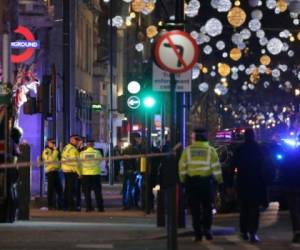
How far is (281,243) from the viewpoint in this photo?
49.6ft

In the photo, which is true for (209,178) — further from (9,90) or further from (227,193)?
(227,193)

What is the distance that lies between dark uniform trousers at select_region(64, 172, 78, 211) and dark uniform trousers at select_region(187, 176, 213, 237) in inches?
331

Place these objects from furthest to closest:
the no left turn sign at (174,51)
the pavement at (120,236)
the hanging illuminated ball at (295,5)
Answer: the hanging illuminated ball at (295,5), the pavement at (120,236), the no left turn sign at (174,51)

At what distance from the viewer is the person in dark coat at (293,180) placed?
1527cm

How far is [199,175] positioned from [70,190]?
8.73 metres

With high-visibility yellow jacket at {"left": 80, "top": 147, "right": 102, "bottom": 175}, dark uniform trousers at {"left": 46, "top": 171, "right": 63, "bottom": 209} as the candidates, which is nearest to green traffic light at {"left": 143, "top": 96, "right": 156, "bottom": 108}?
high-visibility yellow jacket at {"left": 80, "top": 147, "right": 102, "bottom": 175}

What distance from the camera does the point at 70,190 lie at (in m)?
23.1

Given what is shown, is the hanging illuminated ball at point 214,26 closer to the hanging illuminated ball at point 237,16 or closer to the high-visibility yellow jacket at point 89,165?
the hanging illuminated ball at point 237,16

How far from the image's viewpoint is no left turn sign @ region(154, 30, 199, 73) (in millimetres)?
12086

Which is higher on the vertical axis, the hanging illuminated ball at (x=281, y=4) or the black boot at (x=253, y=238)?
the hanging illuminated ball at (x=281, y=4)

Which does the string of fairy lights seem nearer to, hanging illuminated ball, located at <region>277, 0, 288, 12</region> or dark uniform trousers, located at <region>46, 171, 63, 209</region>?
hanging illuminated ball, located at <region>277, 0, 288, 12</region>

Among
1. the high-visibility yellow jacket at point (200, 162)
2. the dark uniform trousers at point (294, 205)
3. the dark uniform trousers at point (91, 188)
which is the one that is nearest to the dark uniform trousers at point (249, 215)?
the dark uniform trousers at point (294, 205)

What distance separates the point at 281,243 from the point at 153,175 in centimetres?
845

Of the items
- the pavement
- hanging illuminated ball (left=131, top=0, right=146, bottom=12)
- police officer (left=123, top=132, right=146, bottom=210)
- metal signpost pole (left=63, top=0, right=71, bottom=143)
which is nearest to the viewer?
the pavement
